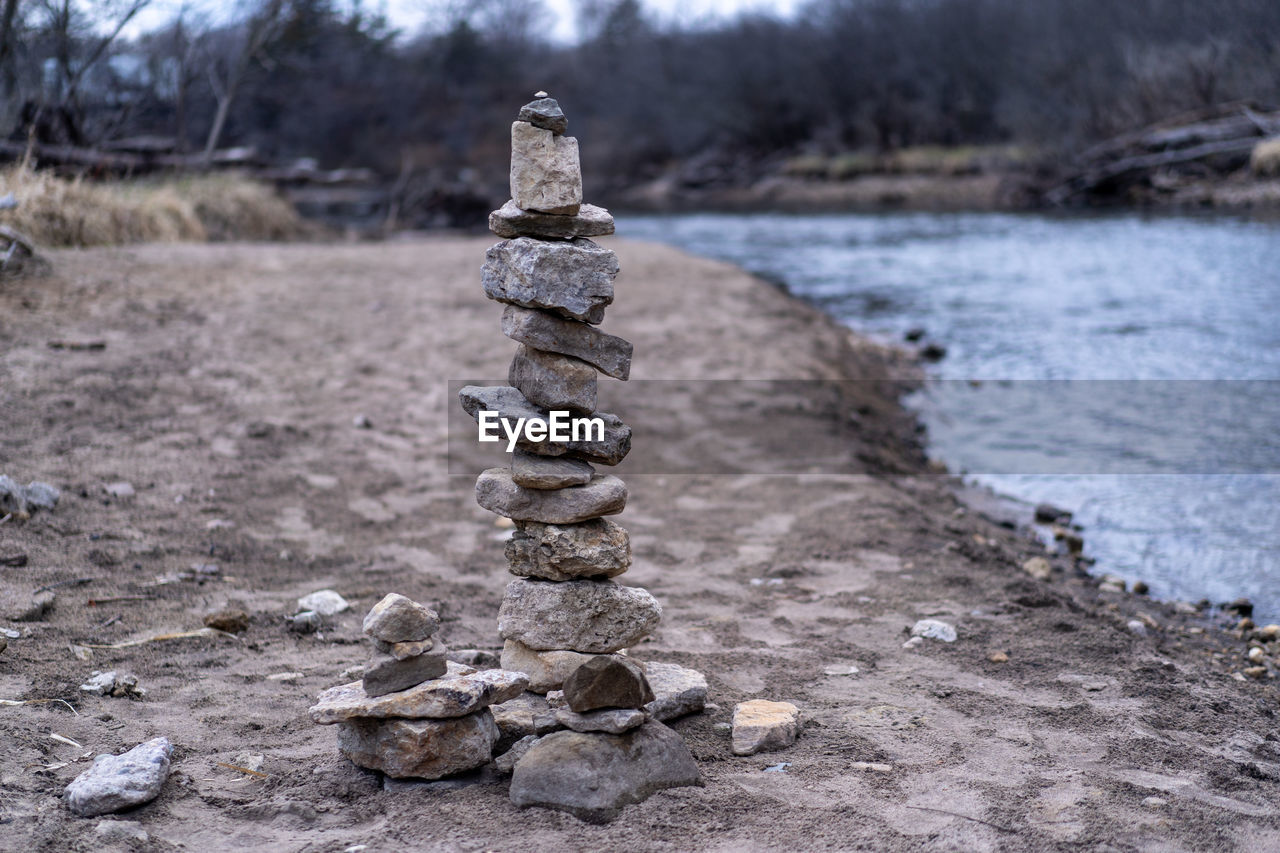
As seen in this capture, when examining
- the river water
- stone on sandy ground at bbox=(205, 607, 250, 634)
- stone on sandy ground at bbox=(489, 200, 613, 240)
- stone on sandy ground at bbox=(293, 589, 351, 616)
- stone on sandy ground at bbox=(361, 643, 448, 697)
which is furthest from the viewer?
the river water

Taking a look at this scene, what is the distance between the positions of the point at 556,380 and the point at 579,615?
779mm

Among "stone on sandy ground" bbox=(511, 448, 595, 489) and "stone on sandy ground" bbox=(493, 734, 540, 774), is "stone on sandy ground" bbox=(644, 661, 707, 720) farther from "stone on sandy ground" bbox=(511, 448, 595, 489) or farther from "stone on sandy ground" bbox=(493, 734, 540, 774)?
"stone on sandy ground" bbox=(511, 448, 595, 489)

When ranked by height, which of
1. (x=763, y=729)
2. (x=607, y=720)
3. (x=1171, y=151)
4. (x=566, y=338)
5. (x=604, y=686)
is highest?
(x=1171, y=151)

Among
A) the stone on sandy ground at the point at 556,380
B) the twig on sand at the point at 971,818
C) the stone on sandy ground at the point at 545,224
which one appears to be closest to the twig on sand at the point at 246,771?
the stone on sandy ground at the point at 556,380

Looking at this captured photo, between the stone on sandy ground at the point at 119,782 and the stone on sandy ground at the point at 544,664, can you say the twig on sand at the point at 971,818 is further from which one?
the stone on sandy ground at the point at 119,782

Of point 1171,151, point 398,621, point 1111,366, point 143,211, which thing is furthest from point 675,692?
point 1171,151

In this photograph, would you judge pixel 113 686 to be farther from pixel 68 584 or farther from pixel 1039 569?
pixel 1039 569

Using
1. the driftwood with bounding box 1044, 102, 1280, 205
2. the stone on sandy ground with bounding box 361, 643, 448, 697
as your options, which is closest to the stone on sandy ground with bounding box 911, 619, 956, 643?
the stone on sandy ground with bounding box 361, 643, 448, 697

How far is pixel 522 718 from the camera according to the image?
3365mm

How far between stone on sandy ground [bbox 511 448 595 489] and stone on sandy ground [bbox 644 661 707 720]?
725mm

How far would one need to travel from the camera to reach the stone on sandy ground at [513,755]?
316 cm

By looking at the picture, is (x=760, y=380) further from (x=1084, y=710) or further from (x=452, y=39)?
(x=452, y=39)

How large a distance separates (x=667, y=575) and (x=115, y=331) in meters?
5.20

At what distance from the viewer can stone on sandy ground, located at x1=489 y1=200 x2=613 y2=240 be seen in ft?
10.8
